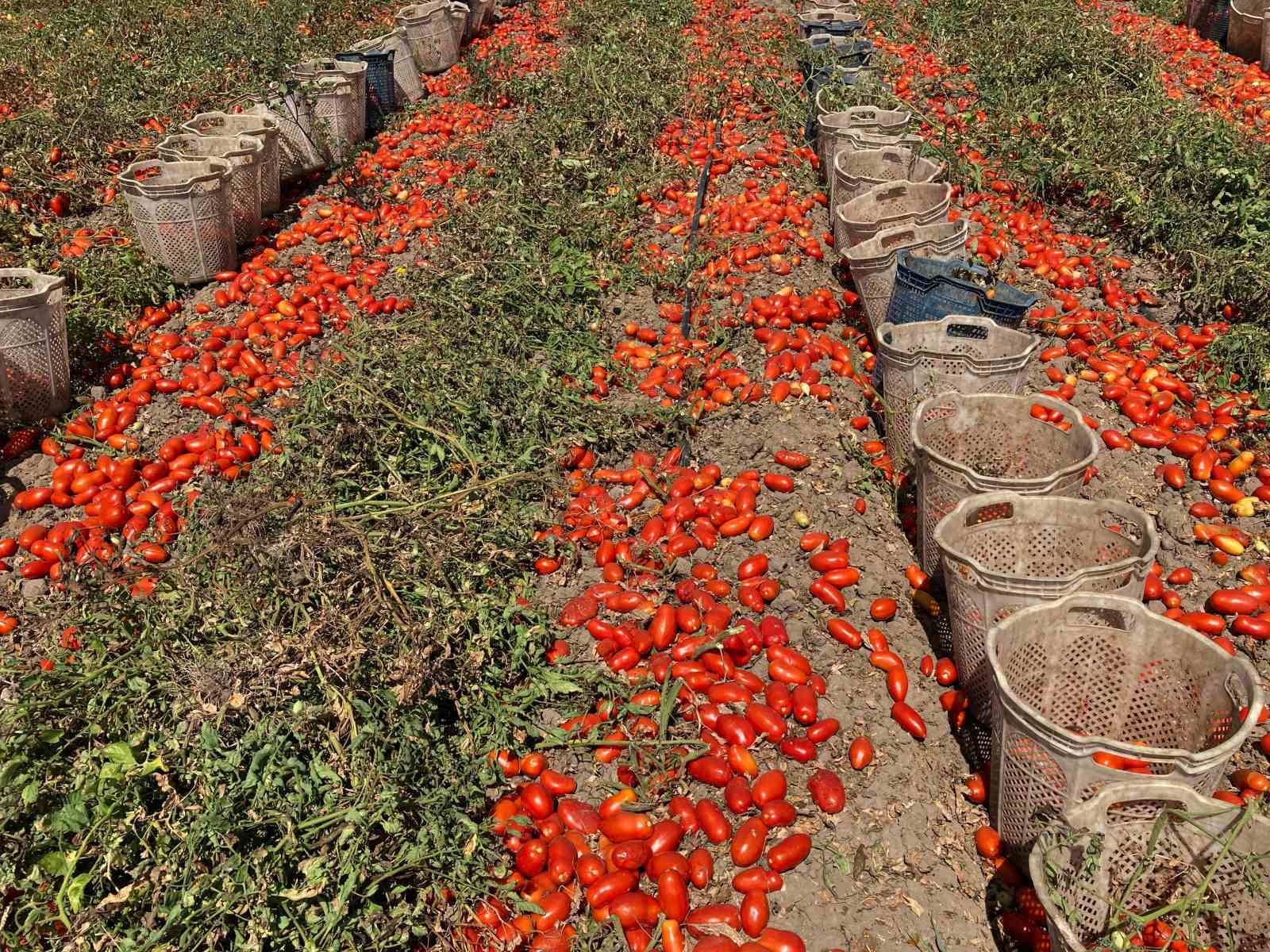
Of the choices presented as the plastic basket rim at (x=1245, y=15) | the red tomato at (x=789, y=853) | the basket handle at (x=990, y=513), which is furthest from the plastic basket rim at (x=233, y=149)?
the plastic basket rim at (x=1245, y=15)

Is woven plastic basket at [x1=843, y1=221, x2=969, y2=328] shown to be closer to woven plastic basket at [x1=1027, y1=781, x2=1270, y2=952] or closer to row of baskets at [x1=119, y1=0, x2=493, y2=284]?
woven plastic basket at [x1=1027, y1=781, x2=1270, y2=952]

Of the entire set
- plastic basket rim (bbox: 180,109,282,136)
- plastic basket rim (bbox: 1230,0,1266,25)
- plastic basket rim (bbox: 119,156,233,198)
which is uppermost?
plastic basket rim (bbox: 1230,0,1266,25)

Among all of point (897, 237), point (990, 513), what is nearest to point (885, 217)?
point (897, 237)

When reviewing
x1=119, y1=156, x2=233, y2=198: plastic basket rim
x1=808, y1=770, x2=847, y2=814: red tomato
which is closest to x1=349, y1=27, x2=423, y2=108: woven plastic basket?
x1=119, y1=156, x2=233, y2=198: plastic basket rim

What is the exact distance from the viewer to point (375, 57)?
9.33 metres

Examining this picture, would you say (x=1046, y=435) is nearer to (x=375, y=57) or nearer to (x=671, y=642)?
(x=671, y=642)

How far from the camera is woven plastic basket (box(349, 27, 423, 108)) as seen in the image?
10.1m

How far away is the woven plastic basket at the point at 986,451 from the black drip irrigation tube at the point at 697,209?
2088 mm

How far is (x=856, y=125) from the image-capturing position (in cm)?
738

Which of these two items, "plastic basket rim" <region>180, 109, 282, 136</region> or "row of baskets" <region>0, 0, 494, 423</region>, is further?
"plastic basket rim" <region>180, 109, 282, 136</region>

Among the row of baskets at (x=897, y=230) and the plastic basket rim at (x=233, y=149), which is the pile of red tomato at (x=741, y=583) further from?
the plastic basket rim at (x=233, y=149)

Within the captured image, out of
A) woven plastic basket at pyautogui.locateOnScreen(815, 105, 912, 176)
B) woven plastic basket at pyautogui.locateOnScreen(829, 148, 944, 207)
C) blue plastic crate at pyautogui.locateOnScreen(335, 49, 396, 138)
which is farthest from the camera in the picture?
blue plastic crate at pyautogui.locateOnScreen(335, 49, 396, 138)

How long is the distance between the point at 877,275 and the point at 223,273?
442 centimetres

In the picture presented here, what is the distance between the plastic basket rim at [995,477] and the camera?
137 inches
